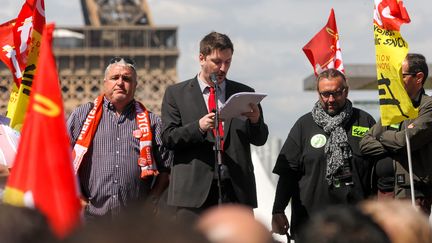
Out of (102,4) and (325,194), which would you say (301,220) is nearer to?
(325,194)

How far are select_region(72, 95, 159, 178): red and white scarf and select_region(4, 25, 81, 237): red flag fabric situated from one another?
11.5 feet

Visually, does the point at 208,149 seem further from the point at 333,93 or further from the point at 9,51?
the point at 9,51

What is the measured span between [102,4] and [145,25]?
4.88 meters

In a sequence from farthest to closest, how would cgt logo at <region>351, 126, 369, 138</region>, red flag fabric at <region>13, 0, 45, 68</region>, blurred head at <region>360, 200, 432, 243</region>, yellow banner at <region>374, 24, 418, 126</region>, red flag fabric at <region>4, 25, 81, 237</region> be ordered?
red flag fabric at <region>13, 0, 45, 68</region> → yellow banner at <region>374, 24, 418, 126</region> → cgt logo at <region>351, 126, 369, 138</region> → red flag fabric at <region>4, 25, 81, 237</region> → blurred head at <region>360, 200, 432, 243</region>

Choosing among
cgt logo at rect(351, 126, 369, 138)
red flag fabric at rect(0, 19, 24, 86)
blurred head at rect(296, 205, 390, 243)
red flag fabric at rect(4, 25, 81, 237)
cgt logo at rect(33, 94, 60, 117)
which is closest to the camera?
blurred head at rect(296, 205, 390, 243)

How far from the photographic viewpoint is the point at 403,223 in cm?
340

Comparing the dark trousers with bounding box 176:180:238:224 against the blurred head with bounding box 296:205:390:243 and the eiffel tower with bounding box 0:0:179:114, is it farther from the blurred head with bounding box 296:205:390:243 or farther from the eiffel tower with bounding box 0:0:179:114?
the eiffel tower with bounding box 0:0:179:114

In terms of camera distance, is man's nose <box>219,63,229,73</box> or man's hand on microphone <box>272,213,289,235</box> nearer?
man's nose <box>219,63,229,73</box>

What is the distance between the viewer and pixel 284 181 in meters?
7.92

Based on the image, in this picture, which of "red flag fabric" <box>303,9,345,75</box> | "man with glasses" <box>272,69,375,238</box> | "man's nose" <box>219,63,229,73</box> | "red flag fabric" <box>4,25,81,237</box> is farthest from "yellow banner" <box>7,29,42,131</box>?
"red flag fabric" <box>4,25,81,237</box>

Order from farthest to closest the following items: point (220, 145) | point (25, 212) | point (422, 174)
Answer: point (422, 174) < point (220, 145) < point (25, 212)

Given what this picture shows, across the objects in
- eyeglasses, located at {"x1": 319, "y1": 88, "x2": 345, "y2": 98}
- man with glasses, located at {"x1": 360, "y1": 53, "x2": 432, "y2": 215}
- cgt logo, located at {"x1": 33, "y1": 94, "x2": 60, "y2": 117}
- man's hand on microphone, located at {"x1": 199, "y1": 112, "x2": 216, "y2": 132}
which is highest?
cgt logo, located at {"x1": 33, "y1": 94, "x2": 60, "y2": 117}

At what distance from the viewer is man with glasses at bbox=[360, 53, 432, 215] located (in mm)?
7801

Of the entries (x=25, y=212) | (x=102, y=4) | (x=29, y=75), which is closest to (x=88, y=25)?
(x=102, y=4)
